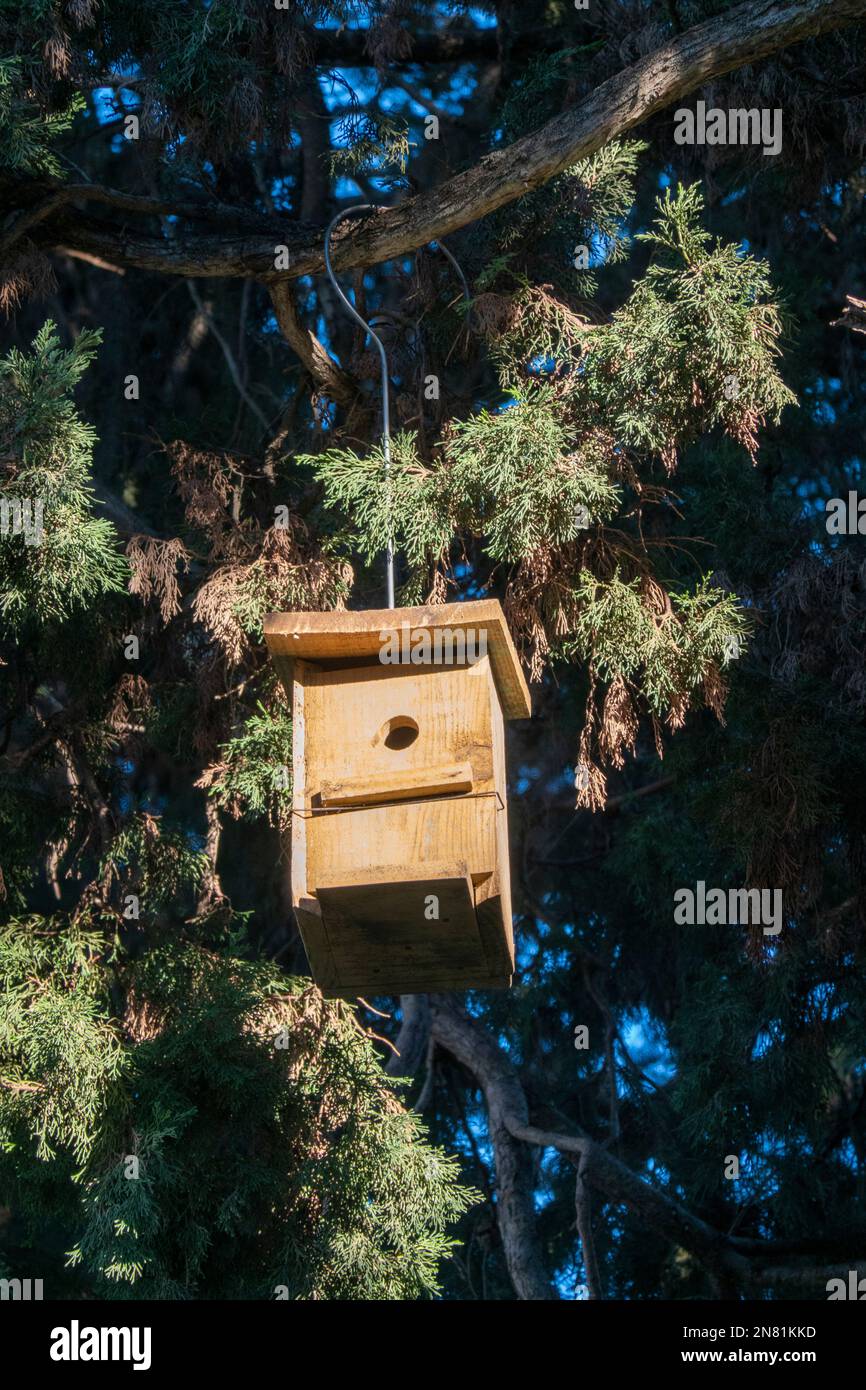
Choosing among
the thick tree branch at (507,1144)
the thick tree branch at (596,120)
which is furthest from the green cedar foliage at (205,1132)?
the thick tree branch at (596,120)

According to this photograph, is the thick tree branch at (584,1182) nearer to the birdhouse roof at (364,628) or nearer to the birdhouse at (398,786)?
the birdhouse at (398,786)

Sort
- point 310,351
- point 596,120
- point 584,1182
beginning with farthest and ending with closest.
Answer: point 584,1182 → point 310,351 → point 596,120

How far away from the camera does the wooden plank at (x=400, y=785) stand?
5.30 meters

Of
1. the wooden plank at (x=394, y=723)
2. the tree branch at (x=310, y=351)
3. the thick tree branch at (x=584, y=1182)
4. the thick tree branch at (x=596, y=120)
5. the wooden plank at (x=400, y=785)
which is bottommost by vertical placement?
the thick tree branch at (x=584, y=1182)

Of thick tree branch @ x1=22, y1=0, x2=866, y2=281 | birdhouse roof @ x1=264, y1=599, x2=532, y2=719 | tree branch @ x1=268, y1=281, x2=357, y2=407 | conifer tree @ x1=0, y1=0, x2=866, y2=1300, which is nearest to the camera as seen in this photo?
birdhouse roof @ x1=264, y1=599, x2=532, y2=719

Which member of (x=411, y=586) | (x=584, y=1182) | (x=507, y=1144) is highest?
(x=411, y=586)

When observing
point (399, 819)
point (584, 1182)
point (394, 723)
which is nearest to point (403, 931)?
point (399, 819)

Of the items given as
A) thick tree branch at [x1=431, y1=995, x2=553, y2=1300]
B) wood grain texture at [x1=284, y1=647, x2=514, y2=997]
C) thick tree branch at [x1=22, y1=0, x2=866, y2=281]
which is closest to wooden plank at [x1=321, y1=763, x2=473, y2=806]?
wood grain texture at [x1=284, y1=647, x2=514, y2=997]

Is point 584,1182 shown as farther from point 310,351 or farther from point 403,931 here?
point 310,351

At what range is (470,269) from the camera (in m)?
7.69

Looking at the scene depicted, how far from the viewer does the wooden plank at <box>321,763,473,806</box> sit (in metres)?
5.30

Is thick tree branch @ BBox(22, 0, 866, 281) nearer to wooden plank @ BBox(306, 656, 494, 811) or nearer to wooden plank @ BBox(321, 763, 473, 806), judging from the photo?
wooden plank @ BBox(306, 656, 494, 811)

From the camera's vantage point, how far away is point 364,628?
17.5 ft

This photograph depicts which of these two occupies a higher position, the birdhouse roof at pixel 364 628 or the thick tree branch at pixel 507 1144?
the birdhouse roof at pixel 364 628
